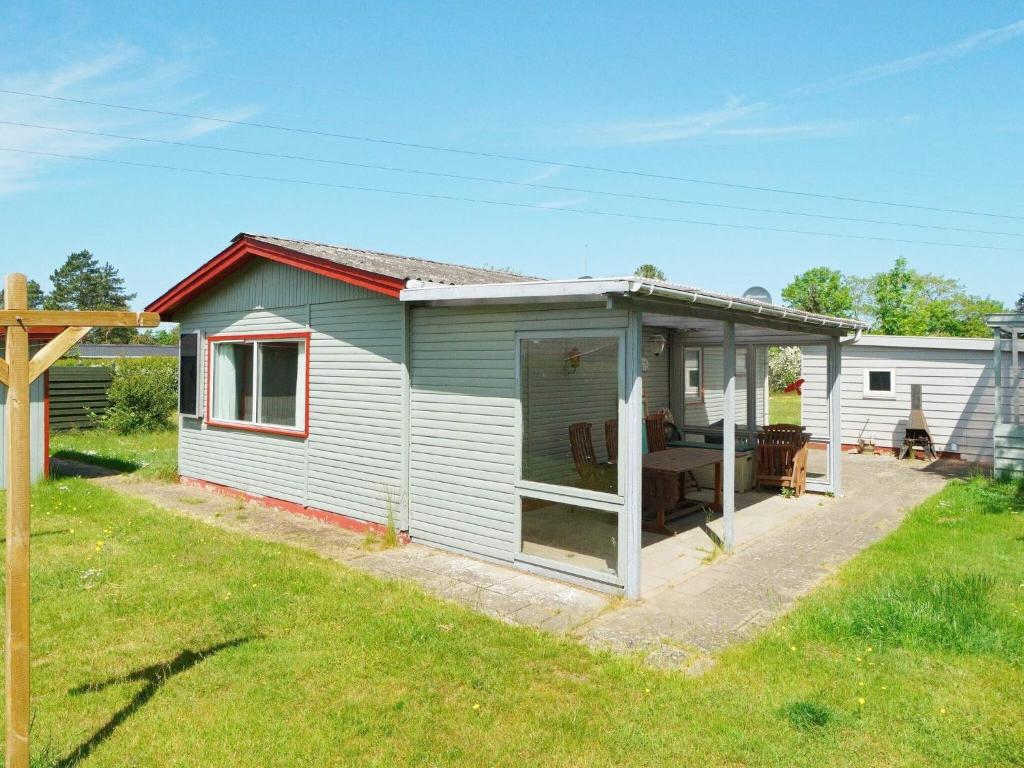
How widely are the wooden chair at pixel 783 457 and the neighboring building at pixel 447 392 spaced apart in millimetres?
343

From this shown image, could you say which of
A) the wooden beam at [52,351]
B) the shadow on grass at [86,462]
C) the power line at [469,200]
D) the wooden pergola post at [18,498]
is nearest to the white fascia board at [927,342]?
the wooden beam at [52,351]

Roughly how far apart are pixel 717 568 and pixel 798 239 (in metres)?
30.6

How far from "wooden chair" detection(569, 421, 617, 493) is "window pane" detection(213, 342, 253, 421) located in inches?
189

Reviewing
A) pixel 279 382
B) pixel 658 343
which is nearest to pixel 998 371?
pixel 658 343

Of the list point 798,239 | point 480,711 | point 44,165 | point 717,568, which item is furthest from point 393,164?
point 798,239

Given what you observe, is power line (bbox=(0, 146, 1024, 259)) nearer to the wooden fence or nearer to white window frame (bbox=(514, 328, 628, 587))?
the wooden fence

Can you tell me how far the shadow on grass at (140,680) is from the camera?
123 inches

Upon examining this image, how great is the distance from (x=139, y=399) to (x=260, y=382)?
9.79m

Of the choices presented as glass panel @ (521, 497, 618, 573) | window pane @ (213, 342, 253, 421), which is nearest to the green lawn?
glass panel @ (521, 497, 618, 573)

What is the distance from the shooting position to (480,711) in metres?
3.50

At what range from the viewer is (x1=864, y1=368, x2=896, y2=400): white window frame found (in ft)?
42.9

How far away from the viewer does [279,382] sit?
8664mm

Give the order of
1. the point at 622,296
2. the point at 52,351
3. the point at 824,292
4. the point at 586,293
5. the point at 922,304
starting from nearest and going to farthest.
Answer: the point at 52,351
the point at 586,293
the point at 622,296
the point at 922,304
the point at 824,292

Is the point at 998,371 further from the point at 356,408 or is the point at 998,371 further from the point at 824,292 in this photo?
the point at 824,292
